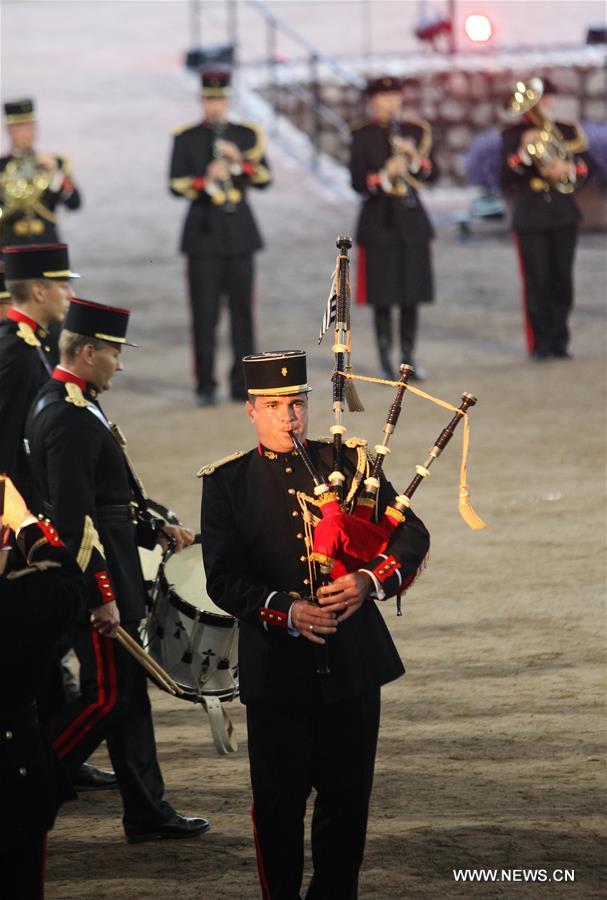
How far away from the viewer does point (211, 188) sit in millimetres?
11930

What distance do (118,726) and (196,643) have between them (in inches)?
15.4

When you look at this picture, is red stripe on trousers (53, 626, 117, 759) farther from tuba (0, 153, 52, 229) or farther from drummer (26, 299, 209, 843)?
tuba (0, 153, 52, 229)

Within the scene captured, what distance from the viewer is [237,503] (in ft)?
14.6

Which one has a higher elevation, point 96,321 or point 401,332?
point 96,321

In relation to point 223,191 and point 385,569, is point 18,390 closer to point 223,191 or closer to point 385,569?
point 385,569

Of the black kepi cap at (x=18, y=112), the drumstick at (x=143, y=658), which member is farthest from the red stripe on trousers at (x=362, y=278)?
the drumstick at (x=143, y=658)

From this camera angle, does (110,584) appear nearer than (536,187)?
Yes

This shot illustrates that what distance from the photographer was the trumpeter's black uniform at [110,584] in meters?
5.25

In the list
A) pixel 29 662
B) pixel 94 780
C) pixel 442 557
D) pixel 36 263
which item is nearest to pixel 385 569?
pixel 29 662

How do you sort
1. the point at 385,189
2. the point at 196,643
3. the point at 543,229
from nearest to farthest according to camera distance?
1. the point at 196,643
2. the point at 385,189
3. the point at 543,229

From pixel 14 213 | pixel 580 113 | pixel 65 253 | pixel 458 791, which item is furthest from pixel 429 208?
pixel 458 791

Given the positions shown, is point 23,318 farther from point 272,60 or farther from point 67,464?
point 272,60

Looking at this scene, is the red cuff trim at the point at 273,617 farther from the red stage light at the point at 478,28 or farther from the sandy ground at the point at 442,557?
the red stage light at the point at 478,28

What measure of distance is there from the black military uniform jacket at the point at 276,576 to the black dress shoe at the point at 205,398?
25.5ft
